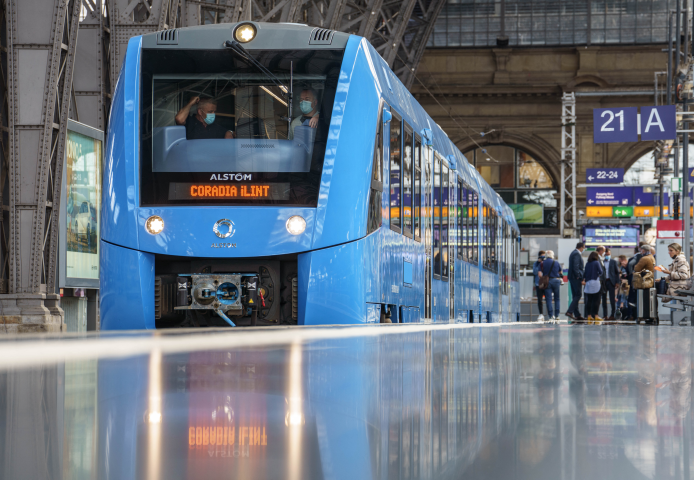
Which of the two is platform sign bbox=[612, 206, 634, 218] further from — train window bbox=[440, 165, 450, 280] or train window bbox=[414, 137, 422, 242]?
train window bbox=[414, 137, 422, 242]

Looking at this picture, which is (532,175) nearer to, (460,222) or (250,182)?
(460,222)

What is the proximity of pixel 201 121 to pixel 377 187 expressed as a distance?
163cm

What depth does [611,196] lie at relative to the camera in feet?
120

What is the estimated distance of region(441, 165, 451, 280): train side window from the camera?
435 inches

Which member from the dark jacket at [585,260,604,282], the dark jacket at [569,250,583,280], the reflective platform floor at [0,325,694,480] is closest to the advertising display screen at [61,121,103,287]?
the dark jacket at [569,250,583,280]

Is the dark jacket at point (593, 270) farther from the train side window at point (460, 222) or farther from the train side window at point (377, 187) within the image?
the train side window at point (377, 187)

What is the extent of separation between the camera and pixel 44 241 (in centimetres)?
1519

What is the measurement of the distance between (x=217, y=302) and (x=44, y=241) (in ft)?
29.0

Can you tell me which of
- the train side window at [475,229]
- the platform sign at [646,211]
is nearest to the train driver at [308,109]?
the train side window at [475,229]

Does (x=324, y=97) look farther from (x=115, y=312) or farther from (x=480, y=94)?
(x=480, y=94)

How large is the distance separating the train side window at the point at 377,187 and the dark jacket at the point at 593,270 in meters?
12.5

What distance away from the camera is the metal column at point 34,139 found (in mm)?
14727

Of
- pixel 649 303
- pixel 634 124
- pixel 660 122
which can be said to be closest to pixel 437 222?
Answer: pixel 649 303

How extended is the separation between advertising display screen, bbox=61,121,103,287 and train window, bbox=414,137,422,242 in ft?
29.9
